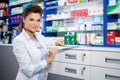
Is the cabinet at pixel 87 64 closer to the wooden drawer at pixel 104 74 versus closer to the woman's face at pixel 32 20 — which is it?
the wooden drawer at pixel 104 74

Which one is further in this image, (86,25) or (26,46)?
(86,25)

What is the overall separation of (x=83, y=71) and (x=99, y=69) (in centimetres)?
25

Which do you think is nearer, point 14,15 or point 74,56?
point 74,56

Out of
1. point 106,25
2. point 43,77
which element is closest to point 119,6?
point 106,25

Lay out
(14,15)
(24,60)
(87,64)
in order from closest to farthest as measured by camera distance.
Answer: (24,60), (87,64), (14,15)

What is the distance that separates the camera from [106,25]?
2904mm

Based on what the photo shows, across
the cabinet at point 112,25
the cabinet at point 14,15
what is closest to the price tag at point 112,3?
the cabinet at point 112,25

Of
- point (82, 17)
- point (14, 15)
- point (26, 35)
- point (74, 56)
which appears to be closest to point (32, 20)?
point (26, 35)

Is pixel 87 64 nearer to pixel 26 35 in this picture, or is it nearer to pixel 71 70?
pixel 71 70

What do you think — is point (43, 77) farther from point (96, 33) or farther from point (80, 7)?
point (80, 7)

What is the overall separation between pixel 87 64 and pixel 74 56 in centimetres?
25

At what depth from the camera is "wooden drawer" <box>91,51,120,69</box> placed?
231 cm

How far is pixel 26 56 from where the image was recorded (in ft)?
6.25

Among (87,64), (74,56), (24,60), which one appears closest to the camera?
(24,60)
